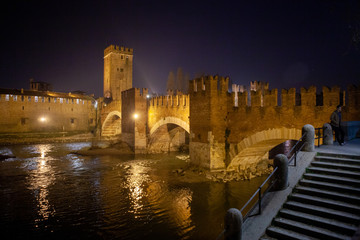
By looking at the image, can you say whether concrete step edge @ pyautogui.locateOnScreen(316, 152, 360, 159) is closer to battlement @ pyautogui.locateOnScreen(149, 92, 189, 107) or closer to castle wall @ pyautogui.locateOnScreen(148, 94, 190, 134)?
castle wall @ pyautogui.locateOnScreen(148, 94, 190, 134)

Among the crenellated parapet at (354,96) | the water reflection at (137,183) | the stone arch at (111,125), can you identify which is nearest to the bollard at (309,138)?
the crenellated parapet at (354,96)

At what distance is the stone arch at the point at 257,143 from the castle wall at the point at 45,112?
37488 mm

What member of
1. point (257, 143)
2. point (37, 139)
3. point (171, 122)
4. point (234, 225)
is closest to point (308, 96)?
point (257, 143)

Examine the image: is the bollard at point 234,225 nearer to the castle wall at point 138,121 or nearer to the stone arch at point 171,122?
the stone arch at point 171,122

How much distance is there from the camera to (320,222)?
4699 mm

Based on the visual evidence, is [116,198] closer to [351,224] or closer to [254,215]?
[254,215]

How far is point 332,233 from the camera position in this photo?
4453 millimetres

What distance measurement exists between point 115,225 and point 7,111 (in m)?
38.3

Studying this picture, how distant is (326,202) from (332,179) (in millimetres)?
835

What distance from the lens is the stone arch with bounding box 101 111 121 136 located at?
34.4 m

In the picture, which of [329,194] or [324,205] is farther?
[329,194]

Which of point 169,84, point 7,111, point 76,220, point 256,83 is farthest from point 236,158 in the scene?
point 7,111

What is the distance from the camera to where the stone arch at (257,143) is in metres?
10.5

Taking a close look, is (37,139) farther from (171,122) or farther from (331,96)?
(331,96)
